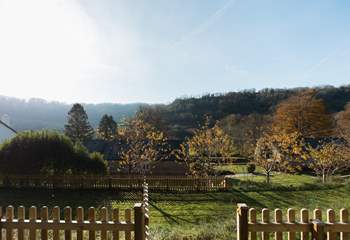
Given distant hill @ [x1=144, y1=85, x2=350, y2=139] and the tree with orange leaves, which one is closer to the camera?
the tree with orange leaves

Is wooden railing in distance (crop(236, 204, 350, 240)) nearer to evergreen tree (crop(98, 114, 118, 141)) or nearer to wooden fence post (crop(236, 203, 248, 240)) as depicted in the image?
wooden fence post (crop(236, 203, 248, 240))

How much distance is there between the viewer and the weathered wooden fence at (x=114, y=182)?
74.0 feet

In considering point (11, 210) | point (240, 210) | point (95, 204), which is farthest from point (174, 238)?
point (95, 204)

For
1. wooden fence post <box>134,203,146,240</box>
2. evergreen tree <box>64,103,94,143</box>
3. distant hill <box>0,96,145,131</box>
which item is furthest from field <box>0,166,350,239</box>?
distant hill <box>0,96,145,131</box>

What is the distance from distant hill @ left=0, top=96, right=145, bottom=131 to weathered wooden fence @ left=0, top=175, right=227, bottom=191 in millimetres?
115768

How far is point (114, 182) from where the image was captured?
2291 centimetres

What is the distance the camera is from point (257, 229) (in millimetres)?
5430

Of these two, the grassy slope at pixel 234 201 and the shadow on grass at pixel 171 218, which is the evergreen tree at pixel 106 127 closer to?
the grassy slope at pixel 234 201

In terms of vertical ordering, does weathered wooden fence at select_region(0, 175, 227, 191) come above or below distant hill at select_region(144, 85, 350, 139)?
below

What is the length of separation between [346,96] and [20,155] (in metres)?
78.2

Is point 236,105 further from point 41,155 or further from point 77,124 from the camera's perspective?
point 41,155

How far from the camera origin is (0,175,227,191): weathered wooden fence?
74.0 ft

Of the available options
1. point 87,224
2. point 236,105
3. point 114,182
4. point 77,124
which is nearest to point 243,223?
point 87,224

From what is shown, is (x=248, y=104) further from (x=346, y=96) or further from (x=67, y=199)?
(x=67, y=199)
